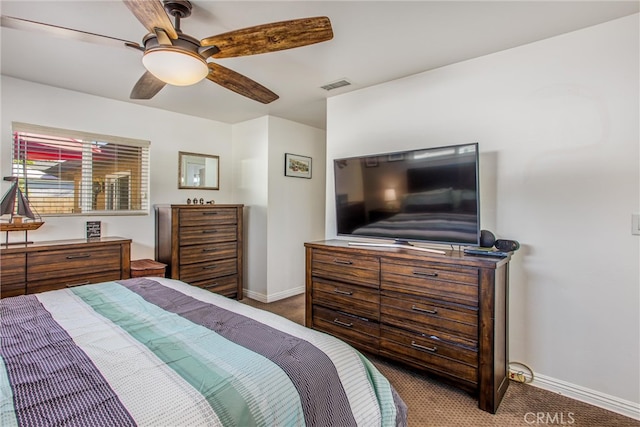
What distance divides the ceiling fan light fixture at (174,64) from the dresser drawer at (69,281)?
207 centimetres

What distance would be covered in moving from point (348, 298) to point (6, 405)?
2.03 m

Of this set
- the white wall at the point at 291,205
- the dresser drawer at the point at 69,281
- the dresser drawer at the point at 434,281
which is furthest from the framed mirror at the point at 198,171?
the dresser drawer at the point at 434,281

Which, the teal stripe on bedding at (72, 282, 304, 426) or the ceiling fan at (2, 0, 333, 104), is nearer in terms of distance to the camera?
the teal stripe on bedding at (72, 282, 304, 426)

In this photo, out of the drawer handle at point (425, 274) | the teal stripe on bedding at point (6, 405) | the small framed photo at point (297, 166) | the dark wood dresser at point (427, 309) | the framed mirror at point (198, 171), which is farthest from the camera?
the small framed photo at point (297, 166)

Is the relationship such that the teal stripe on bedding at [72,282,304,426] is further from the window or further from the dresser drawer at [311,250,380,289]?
the window

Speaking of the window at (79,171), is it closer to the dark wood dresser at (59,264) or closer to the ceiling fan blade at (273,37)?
the dark wood dresser at (59,264)

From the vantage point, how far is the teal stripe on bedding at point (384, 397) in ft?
4.08

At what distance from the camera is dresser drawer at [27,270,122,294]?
2581mm

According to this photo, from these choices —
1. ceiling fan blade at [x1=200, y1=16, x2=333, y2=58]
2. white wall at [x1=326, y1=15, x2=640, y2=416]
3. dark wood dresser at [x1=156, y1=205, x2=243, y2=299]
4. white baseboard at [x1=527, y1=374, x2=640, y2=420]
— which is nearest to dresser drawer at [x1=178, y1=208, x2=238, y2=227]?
dark wood dresser at [x1=156, y1=205, x2=243, y2=299]

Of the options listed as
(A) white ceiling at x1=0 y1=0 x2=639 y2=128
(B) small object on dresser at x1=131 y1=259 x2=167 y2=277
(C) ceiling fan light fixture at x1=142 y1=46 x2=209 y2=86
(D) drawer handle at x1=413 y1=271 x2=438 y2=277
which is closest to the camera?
(C) ceiling fan light fixture at x1=142 y1=46 x2=209 y2=86

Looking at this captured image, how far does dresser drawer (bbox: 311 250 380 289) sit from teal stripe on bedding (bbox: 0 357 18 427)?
1962 millimetres

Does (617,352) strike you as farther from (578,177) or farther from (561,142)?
(561,142)

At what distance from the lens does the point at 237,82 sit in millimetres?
2102

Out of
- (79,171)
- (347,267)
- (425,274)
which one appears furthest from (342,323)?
(79,171)
